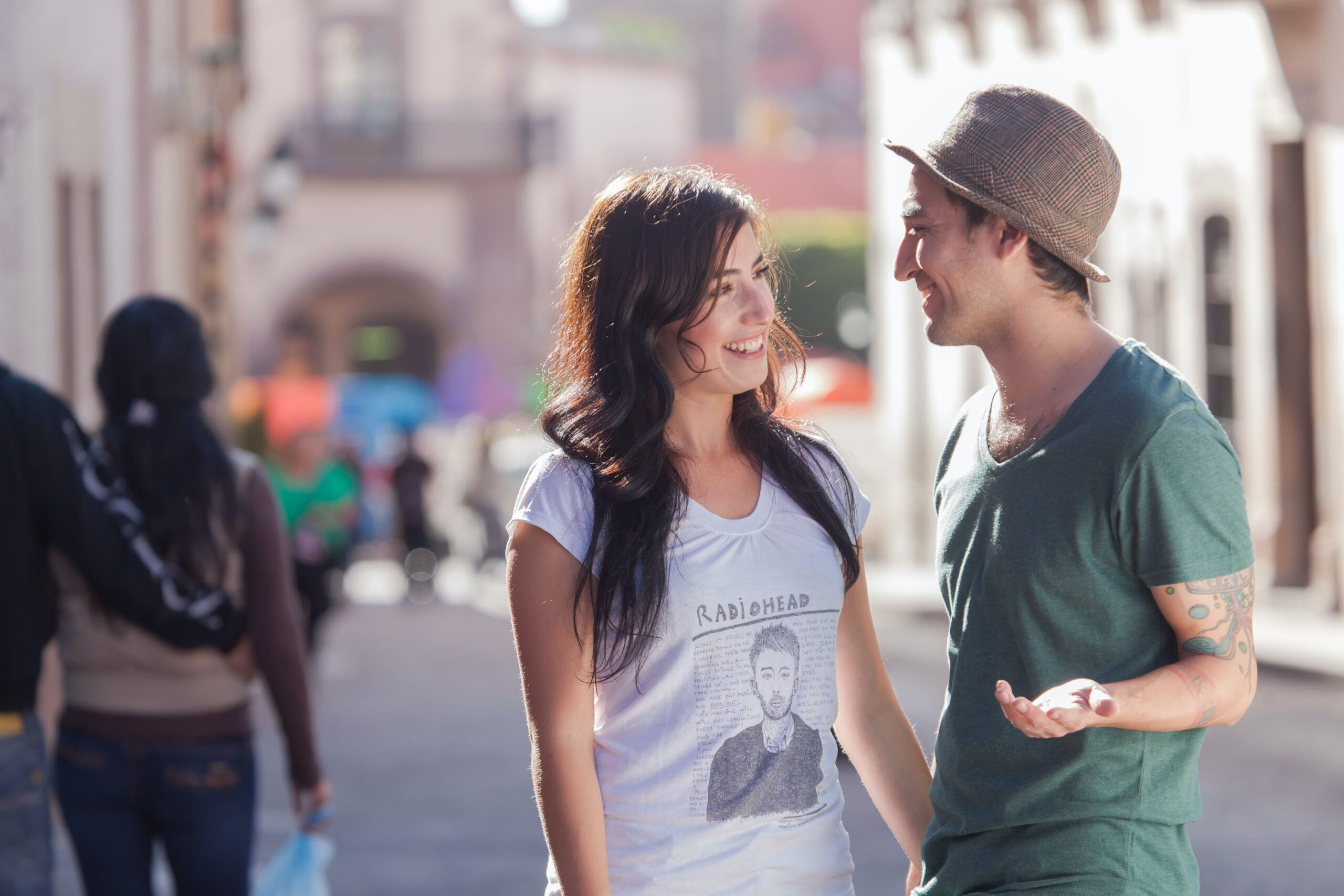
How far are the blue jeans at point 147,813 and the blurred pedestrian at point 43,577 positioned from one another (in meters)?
0.24

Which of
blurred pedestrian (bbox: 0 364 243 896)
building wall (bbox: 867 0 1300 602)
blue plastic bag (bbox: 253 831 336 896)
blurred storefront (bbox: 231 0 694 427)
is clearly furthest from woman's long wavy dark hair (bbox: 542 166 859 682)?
blurred storefront (bbox: 231 0 694 427)

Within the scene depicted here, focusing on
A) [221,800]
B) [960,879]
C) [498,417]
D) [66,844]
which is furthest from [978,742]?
[498,417]

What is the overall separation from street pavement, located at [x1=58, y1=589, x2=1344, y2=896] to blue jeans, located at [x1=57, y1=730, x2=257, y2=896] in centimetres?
298

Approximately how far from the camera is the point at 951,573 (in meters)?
Result: 3.04

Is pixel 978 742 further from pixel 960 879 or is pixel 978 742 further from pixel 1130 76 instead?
pixel 1130 76

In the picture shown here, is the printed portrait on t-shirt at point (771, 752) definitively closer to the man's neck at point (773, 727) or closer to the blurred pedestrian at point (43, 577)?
the man's neck at point (773, 727)

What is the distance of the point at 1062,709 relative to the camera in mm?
2471

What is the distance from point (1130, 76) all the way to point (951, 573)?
55.9ft

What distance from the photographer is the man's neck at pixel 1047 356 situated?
287cm

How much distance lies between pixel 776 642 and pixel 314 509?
9806 mm

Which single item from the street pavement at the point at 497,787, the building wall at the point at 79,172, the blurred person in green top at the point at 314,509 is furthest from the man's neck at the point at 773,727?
the blurred person in green top at the point at 314,509

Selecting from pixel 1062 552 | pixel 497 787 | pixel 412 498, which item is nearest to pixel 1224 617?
pixel 1062 552

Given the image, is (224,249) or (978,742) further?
(224,249)

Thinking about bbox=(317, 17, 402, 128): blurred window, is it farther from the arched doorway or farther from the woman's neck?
the woman's neck
